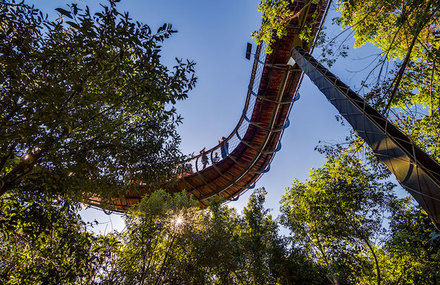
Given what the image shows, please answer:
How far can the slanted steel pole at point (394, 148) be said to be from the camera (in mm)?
3361

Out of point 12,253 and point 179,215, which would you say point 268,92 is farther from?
point 12,253

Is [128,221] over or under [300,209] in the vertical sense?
under

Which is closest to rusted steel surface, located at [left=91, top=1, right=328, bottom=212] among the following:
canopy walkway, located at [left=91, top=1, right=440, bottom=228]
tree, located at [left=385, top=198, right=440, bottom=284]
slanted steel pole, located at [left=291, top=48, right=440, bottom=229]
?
canopy walkway, located at [left=91, top=1, right=440, bottom=228]

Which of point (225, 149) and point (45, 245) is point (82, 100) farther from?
point (225, 149)

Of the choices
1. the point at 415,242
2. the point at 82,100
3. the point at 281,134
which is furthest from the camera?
the point at 281,134

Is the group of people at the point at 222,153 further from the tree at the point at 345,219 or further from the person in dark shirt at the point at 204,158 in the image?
the tree at the point at 345,219

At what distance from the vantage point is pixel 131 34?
10.0ft

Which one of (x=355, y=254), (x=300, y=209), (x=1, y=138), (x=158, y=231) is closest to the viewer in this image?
(x=1, y=138)

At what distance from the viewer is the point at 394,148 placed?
→ 13.1 feet

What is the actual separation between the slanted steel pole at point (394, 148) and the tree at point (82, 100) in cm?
452

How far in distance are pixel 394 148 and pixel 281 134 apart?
7.51 meters

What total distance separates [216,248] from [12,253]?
6.50 metres

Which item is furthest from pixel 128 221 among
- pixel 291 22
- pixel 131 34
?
pixel 291 22

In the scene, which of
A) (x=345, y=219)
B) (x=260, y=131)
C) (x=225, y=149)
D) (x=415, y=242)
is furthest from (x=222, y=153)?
(x=415, y=242)
